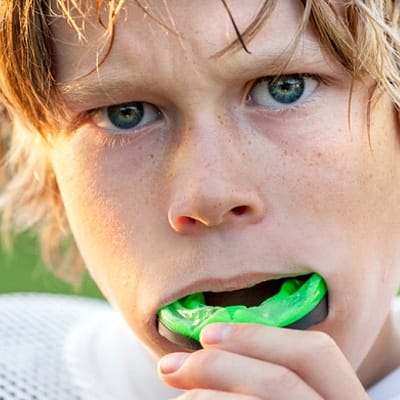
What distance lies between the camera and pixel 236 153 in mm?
1383

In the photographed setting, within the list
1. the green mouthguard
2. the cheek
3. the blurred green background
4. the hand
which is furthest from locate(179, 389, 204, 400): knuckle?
the blurred green background

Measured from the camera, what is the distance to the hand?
1.26 m

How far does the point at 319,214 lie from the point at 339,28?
0.22 meters

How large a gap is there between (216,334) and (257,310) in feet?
0.33

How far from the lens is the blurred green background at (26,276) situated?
3.91 meters

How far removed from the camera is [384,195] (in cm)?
147

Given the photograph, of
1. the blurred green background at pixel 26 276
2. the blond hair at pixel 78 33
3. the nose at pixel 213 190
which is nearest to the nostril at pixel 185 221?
the nose at pixel 213 190

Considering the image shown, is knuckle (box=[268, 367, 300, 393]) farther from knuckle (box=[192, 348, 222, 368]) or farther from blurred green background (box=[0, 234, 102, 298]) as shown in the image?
blurred green background (box=[0, 234, 102, 298])

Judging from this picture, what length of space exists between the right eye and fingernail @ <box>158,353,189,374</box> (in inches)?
13.1

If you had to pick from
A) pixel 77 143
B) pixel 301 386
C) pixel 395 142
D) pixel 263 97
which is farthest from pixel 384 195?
pixel 77 143

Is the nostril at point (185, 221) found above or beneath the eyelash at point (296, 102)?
beneath

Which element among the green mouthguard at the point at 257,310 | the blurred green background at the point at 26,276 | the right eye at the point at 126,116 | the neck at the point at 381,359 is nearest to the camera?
the green mouthguard at the point at 257,310

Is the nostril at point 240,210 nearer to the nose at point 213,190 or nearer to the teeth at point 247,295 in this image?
the nose at point 213,190

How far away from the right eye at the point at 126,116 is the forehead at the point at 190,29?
0.08 meters
